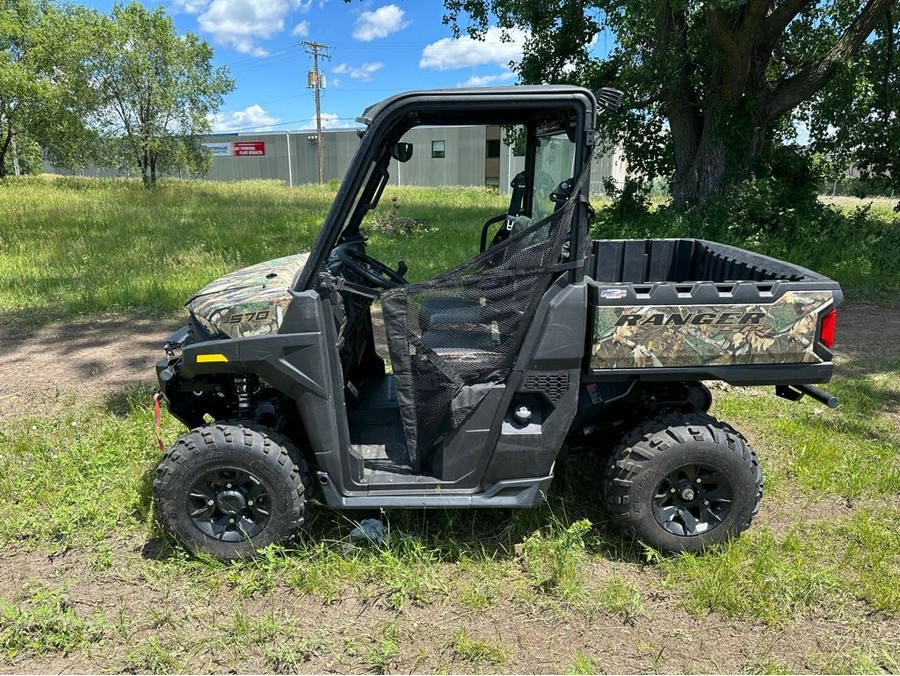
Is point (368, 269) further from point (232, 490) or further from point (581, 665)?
point (581, 665)

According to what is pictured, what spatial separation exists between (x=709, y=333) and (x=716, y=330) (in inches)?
1.3

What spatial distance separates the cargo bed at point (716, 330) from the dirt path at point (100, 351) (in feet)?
11.4

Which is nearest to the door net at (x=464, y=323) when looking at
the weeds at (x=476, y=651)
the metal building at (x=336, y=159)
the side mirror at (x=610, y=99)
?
the side mirror at (x=610, y=99)

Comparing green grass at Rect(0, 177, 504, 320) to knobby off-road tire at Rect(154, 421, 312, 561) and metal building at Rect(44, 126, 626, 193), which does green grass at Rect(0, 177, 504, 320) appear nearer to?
knobby off-road tire at Rect(154, 421, 312, 561)

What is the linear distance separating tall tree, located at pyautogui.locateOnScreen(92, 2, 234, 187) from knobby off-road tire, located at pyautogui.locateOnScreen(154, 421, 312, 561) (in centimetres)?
2516

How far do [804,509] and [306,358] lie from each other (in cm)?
283

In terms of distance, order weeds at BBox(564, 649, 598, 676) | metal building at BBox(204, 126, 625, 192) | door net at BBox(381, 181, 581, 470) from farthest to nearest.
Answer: metal building at BBox(204, 126, 625, 192) < door net at BBox(381, 181, 581, 470) < weeds at BBox(564, 649, 598, 676)

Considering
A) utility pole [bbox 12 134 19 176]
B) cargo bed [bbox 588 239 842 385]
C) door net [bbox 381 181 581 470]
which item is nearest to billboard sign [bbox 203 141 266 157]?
utility pole [bbox 12 134 19 176]

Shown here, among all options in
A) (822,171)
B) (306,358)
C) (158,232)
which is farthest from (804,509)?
(158,232)

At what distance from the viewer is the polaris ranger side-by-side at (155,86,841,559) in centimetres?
268

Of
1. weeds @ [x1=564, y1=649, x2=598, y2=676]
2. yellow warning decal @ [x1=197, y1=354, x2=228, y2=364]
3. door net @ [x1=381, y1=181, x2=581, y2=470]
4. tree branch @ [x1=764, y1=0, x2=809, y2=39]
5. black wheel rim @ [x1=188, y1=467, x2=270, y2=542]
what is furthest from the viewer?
tree branch @ [x1=764, y1=0, x2=809, y2=39]

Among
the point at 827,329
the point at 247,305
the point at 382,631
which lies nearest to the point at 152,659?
the point at 382,631

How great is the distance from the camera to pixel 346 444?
9.38 ft

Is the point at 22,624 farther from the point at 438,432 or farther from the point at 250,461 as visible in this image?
the point at 438,432
